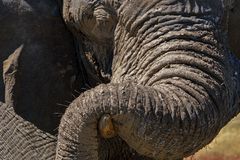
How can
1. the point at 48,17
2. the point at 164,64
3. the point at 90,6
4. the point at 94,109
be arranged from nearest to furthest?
1. the point at 94,109
2. the point at 164,64
3. the point at 90,6
4. the point at 48,17

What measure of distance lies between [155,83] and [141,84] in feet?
0.19

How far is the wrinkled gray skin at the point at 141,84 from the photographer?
2141 millimetres

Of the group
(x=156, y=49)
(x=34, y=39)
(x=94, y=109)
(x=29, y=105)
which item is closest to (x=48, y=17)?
(x=34, y=39)

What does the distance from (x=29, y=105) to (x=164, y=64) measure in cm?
54

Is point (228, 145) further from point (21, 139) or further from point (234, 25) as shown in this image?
point (21, 139)

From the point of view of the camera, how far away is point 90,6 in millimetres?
2482

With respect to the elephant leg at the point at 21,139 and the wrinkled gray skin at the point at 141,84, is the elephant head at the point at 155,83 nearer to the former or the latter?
the wrinkled gray skin at the point at 141,84

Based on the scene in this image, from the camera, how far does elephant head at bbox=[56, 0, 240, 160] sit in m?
2.13

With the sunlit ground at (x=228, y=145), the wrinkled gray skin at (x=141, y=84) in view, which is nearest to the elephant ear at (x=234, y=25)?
the wrinkled gray skin at (x=141, y=84)

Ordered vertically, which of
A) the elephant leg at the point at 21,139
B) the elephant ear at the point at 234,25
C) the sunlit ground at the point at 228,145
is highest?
the elephant ear at the point at 234,25

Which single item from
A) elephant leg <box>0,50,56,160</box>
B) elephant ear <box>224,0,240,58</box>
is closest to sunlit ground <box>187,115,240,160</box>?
elephant ear <box>224,0,240,58</box>

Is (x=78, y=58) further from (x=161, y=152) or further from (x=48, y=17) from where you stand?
(x=161, y=152)

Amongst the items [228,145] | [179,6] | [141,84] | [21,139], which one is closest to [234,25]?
[179,6]

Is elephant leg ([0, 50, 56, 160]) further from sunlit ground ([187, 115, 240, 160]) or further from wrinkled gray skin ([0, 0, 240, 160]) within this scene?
sunlit ground ([187, 115, 240, 160])
